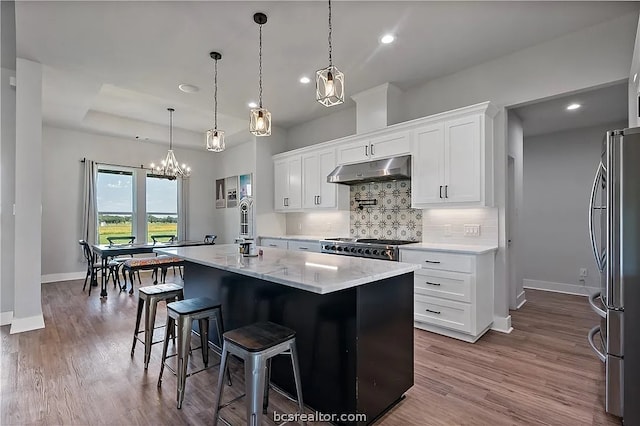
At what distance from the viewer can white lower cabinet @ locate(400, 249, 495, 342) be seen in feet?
10.3

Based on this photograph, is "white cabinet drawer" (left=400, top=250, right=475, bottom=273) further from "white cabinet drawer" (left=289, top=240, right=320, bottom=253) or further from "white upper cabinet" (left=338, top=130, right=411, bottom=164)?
"white cabinet drawer" (left=289, top=240, right=320, bottom=253)

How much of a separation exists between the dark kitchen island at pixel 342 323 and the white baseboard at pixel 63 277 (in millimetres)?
5603

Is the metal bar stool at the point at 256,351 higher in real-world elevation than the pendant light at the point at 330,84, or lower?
lower

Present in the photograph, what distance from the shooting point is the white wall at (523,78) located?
9.47ft

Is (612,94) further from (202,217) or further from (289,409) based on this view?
(202,217)

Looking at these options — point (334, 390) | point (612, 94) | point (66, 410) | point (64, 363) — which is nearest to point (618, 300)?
point (334, 390)

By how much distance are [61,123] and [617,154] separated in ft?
25.7

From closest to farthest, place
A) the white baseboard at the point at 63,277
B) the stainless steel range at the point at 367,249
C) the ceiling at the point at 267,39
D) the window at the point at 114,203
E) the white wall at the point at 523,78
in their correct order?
the ceiling at the point at 267,39
the white wall at the point at 523,78
the stainless steel range at the point at 367,249
the white baseboard at the point at 63,277
the window at the point at 114,203

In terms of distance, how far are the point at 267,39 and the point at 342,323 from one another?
9.23 feet

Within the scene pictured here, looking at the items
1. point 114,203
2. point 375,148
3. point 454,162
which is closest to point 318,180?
point 375,148

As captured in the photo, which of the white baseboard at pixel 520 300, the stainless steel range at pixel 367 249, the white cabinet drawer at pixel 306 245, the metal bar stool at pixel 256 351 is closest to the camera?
the metal bar stool at pixel 256 351

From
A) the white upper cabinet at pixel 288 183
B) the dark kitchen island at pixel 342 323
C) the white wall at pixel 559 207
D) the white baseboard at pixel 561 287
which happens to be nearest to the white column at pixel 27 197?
the dark kitchen island at pixel 342 323

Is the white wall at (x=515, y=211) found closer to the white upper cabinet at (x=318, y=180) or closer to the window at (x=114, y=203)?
the white upper cabinet at (x=318, y=180)

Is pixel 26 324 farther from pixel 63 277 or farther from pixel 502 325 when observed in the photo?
pixel 502 325
